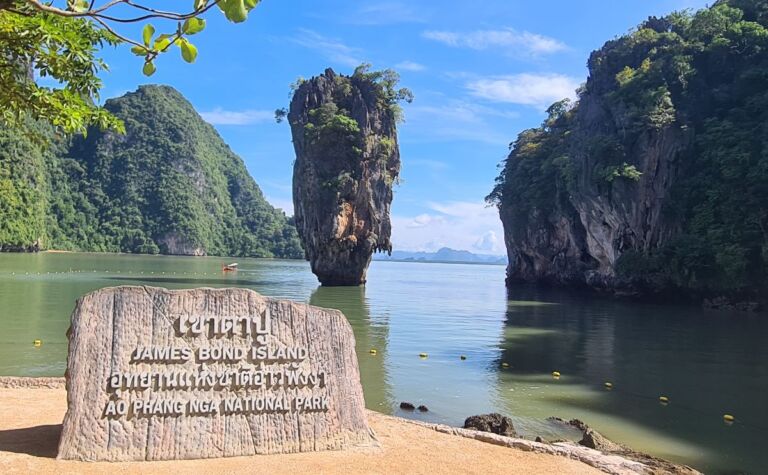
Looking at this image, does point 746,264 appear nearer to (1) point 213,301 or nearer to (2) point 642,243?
(2) point 642,243

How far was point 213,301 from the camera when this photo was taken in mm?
5445

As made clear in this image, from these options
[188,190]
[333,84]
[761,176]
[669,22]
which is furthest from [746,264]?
[188,190]

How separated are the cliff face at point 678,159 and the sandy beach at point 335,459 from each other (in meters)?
27.4

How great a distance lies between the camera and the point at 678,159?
3428 cm

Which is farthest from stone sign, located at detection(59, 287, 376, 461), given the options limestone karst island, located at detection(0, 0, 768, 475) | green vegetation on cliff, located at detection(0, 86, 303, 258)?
green vegetation on cliff, located at detection(0, 86, 303, 258)

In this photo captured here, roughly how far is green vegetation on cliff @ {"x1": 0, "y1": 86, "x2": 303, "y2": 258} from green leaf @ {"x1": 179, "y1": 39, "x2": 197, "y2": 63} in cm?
9496

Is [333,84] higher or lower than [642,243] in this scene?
higher

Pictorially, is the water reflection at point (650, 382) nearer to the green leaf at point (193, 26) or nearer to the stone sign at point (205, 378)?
the stone sign at point (205, 378)

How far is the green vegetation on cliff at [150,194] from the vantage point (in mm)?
106438

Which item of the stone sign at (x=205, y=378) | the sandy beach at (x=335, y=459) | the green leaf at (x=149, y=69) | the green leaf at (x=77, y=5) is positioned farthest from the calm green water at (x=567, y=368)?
the green leaf at (x=77, y=5)

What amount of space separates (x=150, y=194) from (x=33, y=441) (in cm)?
12409

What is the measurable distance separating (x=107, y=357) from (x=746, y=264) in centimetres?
3069

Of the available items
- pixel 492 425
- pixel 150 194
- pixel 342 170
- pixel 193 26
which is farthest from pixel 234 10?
pixel 150 194

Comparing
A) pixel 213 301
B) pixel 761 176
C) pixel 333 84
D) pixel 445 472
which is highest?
pixel 333 84
